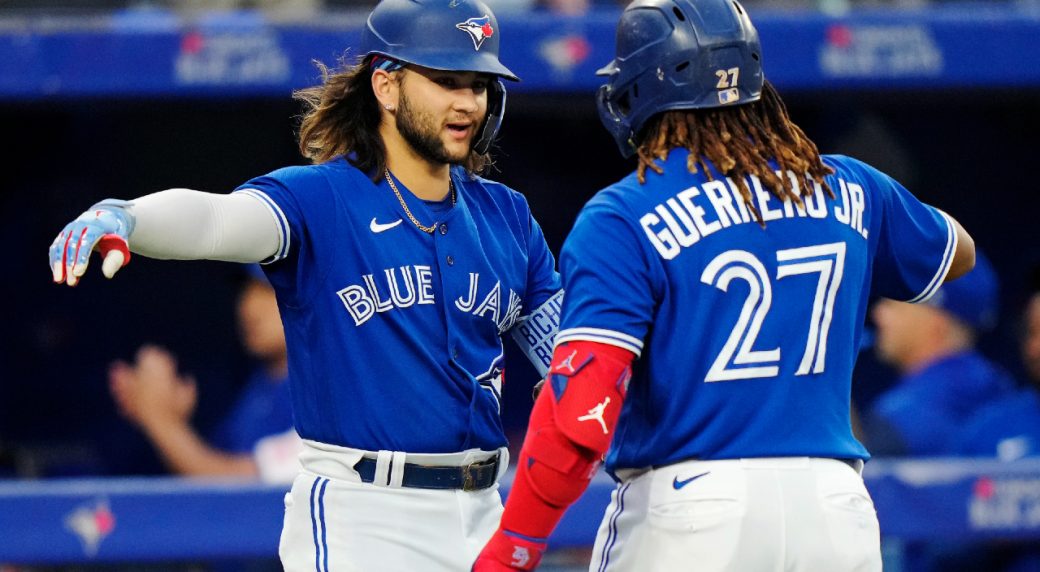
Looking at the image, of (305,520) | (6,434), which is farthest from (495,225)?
(6,434)

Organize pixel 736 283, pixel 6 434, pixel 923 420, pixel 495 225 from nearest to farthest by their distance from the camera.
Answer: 1. pixel 736 283
2. pixel 495 225
3. pixel 923 420
4. pixel 6 434

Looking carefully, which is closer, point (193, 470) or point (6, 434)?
point (193, 470)

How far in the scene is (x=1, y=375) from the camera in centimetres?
599

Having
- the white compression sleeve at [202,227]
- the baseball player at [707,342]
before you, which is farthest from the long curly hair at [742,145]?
the white compression sleeve at [202,227]

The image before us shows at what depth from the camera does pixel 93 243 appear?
231cm

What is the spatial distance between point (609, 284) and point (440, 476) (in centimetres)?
63

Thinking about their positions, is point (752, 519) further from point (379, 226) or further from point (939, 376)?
point (939, 376)

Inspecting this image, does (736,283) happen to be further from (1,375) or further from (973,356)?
(1,375)

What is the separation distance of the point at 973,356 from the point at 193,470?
2.44 m

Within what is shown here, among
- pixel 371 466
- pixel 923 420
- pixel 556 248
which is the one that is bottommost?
pixel 923 420

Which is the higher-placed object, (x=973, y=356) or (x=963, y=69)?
(x=963, y=69)

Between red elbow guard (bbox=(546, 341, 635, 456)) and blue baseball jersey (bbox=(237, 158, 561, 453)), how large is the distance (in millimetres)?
493

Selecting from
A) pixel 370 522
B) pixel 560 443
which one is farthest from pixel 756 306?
pixel 370 522

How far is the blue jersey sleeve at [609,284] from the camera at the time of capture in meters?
2.35
